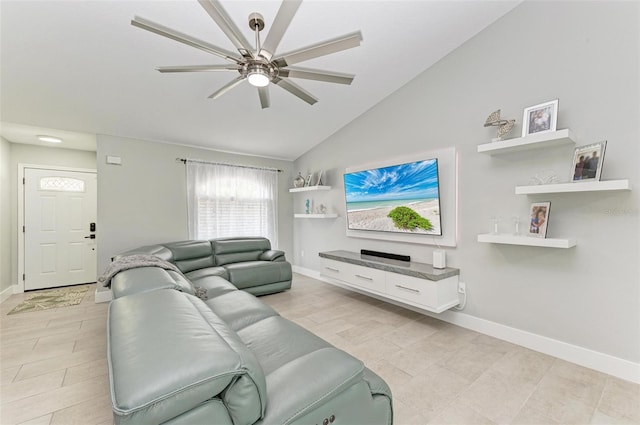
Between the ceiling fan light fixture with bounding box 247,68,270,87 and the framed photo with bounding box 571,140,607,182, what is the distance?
2511 mm

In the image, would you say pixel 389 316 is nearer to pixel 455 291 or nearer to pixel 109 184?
pixel 455 291

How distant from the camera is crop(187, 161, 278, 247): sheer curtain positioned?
4586mm

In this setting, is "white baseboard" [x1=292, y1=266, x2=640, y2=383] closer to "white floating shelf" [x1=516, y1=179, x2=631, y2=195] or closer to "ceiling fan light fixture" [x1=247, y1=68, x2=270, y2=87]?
"white floating shelf" [x1=516, y1=179, x2=631, y2=195]

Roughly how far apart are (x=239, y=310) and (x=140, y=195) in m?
3.08

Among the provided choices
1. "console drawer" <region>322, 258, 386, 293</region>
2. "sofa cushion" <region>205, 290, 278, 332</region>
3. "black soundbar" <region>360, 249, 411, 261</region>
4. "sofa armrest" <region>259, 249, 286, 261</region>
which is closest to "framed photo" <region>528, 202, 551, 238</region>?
"black soundbar" <region>360, 249, 411, 261</region>

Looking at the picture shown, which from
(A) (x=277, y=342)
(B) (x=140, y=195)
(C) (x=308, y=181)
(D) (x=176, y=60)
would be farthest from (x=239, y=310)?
(C) (x=308, y=181)

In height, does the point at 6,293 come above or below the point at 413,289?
below

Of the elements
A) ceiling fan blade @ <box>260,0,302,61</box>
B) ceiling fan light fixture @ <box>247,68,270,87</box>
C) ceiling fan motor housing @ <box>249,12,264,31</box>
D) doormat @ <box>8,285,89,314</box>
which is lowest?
doormat @ <box>8,285,89,314</box>

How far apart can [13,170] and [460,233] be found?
652 centimetres

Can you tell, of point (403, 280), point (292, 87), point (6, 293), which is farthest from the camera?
point (6, 293)

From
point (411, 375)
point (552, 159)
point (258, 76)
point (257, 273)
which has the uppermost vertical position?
point (258, 76)

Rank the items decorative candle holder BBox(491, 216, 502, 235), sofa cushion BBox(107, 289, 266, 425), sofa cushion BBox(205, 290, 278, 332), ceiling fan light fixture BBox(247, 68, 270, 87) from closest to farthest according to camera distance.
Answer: sofa cushion BBox(107, 289, 266, 425)
ceiling fan light fixture BBox(247, 68, 270, 87)
sofa cushion BBox(205, 290, 278, 332)
decorative candle holder BBox(491, 216, 502, 235)

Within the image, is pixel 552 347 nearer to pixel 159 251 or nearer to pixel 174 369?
pixel 174 369

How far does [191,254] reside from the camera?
13.1 feet
